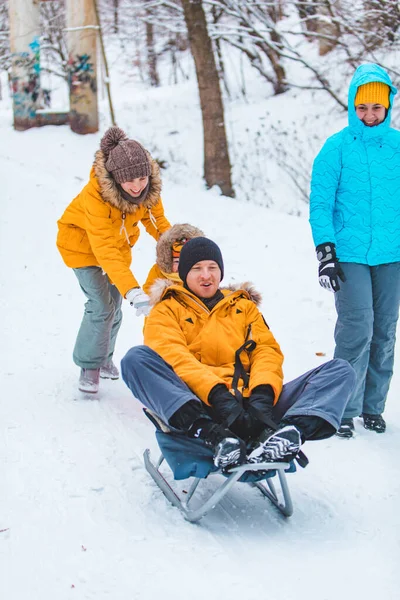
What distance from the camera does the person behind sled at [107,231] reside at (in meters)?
4.12

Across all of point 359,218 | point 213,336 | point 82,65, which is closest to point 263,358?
point 213,336

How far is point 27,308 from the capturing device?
6.45 metres

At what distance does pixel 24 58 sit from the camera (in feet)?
41.7

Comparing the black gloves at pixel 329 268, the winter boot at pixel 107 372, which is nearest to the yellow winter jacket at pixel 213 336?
the black gloves at pixel 329 268

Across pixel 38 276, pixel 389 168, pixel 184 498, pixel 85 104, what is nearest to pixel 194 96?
pixel 85 104

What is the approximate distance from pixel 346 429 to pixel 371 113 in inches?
71.2

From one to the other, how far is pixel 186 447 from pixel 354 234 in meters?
1.72

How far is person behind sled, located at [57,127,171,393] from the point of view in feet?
13.5

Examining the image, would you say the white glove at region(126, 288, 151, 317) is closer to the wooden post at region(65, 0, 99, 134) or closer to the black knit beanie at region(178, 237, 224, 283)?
the black knit beanie at region(178, 237, 224, 283)

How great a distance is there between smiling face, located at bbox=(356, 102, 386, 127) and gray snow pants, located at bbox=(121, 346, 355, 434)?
153 cm

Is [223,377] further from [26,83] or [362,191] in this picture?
[26,83]

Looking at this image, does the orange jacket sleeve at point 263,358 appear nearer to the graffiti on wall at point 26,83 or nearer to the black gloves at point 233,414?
the black gloves at point 233,414

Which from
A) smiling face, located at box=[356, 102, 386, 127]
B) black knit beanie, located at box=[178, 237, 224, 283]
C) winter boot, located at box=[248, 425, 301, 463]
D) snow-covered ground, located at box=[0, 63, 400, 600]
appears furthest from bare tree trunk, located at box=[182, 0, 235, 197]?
winter boot, located at box=[248, 425, 301, 463]

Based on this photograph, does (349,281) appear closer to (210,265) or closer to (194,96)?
(210,265)
